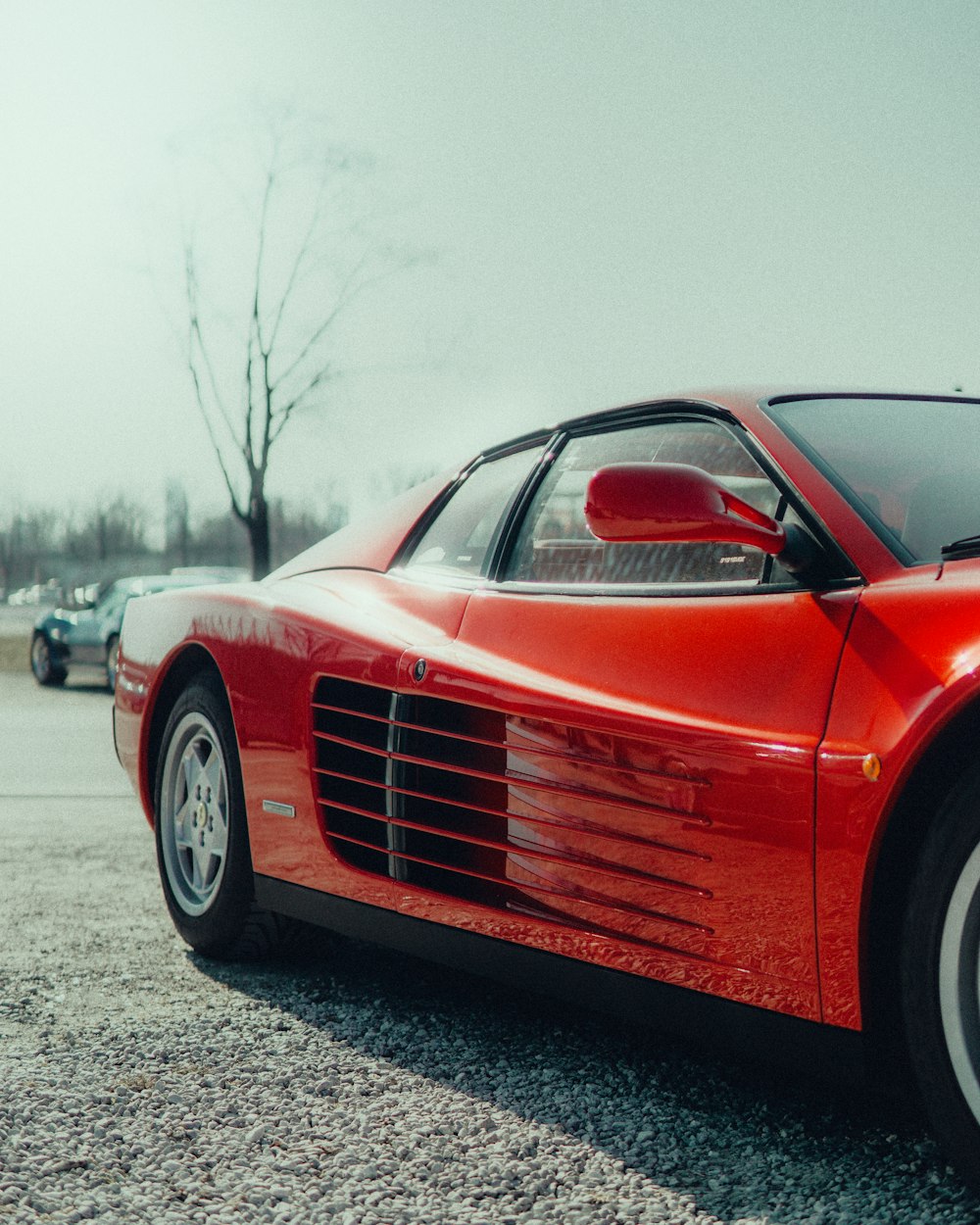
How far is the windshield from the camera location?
2482mm

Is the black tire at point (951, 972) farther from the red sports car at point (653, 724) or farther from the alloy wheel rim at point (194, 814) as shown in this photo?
the alloy wheel rim at point (194, 814)

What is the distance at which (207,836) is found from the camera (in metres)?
3.88

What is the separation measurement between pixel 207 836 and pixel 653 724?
1.79 m

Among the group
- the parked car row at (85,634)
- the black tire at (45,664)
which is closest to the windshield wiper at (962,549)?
the parked car row at (85,634)

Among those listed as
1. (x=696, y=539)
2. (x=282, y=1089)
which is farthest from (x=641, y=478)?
(x=282, y=1089)

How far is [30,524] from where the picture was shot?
8606 centimetres

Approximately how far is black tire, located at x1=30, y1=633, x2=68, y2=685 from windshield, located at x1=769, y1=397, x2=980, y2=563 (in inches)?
587

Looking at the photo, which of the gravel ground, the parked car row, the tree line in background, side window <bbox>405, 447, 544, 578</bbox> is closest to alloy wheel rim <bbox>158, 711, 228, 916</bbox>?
the gravel ground

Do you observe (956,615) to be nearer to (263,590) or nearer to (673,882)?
(673,882)

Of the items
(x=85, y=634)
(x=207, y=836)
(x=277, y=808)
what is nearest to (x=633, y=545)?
(x=277, y=808)

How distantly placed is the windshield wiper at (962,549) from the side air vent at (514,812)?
0.55 metres

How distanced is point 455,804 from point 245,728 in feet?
2.76

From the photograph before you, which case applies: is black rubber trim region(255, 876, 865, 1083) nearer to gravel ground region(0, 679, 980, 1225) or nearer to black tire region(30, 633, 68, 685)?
gravel ground region(0, 679, 980, 1225)

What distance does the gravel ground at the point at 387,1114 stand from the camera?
223 centimetres
